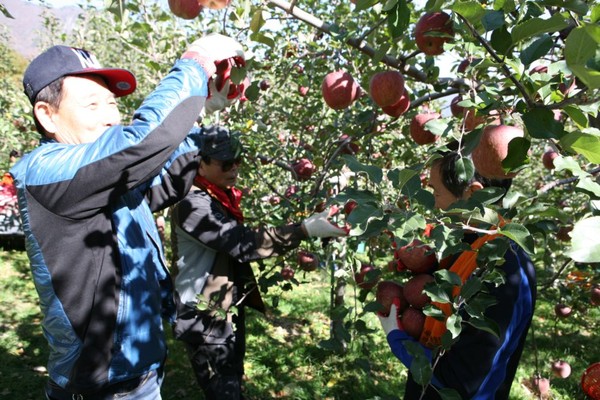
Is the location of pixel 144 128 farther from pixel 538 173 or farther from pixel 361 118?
pixel 538 173

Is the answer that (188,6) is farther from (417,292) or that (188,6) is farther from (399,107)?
(417,292)

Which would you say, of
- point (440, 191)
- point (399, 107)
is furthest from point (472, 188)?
point (399, 107)

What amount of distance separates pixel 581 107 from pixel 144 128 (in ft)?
3.12

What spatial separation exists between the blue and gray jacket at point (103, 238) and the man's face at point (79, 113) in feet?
0.24

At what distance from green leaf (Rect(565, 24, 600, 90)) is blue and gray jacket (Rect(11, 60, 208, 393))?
2.89 ft

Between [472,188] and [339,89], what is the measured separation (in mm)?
886

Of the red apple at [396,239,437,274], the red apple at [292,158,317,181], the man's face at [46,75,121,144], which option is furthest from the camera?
the red apple at [292,158,317,181]

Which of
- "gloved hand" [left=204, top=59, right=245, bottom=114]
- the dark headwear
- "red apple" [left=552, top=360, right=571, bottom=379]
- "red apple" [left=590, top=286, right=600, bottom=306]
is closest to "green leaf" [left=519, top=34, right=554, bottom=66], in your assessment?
"gloved hand" [left=204, top=59, right=245, bottom=114]

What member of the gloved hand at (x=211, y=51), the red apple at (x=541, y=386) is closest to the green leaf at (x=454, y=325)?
the gloved hand at (x=211, y=51)

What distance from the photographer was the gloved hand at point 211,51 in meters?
1.33

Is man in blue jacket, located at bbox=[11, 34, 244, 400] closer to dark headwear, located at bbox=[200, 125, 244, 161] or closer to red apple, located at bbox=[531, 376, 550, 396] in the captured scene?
dark headwear, located at bbox=[200, 125, 244, 161]

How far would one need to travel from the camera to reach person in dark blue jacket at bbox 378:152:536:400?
3.94 ft

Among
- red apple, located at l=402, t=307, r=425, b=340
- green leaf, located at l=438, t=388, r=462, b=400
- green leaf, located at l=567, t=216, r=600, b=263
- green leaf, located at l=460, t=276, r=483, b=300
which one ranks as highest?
green leaf, located at l=567, t=216, r=600, b=263

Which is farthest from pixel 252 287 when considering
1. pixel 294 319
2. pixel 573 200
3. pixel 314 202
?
pixel 573 200
